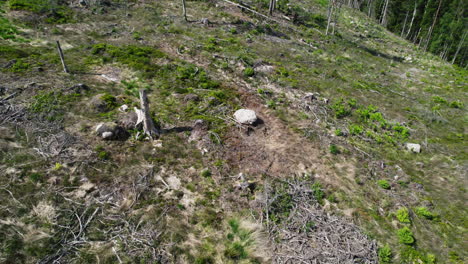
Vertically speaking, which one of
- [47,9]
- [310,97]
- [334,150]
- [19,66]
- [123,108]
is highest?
[47,9]

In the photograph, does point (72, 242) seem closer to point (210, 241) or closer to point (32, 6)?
point (210, 241)

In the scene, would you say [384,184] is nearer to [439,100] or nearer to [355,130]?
[355,130]

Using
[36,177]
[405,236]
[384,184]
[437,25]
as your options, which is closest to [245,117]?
→ [384,184]

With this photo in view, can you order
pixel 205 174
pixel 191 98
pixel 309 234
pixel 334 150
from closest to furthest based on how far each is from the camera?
1. pixel 309 234
2. pixel 205 174
3. pixel 334 150
4. pixel 191 98

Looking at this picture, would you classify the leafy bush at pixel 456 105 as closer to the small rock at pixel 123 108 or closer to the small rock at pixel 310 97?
the small rock at pixel 310 97

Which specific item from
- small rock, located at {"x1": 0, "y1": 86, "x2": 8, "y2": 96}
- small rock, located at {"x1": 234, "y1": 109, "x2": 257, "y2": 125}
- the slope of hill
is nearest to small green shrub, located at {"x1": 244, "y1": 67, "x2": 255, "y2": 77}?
the slope of hill

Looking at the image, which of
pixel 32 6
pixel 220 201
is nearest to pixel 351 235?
pixel 220 201

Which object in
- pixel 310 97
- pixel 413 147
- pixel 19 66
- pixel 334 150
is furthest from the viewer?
pixel 310 97

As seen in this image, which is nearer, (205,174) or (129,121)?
(205,174)
